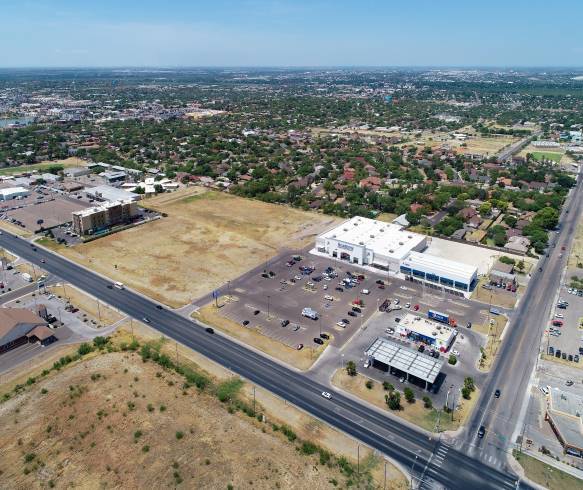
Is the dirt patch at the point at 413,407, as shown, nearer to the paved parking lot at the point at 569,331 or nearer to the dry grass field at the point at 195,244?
the paved parking lot at the point at 569,331

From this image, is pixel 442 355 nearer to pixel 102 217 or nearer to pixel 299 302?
pixel 299 302

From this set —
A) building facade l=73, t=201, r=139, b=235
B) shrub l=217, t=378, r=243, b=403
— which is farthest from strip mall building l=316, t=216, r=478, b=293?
building facade l=73, t=201, r=139, b=235

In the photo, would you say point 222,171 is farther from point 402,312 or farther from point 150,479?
point 150,479

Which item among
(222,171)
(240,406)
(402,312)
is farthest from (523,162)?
(240,406)

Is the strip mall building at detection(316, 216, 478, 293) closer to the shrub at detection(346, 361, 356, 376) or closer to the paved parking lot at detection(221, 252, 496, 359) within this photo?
the paved parking lot at detection(221, 252, 496, 359)

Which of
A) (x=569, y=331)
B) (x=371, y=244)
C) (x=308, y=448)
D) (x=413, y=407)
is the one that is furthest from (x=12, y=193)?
(x=569, y=331)

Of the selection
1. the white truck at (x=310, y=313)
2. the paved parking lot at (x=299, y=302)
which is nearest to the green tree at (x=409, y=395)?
the paved parking lot at (x=299, y=302)
